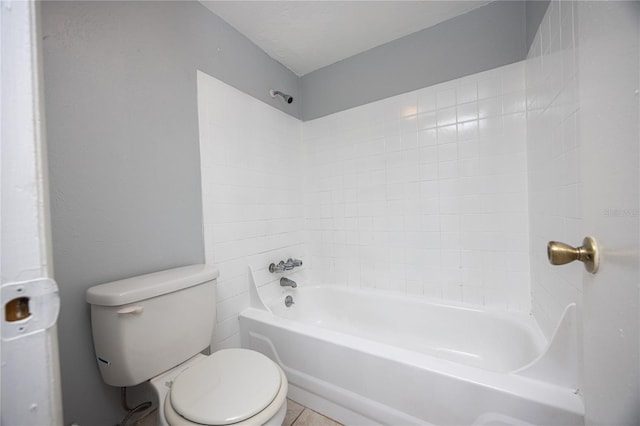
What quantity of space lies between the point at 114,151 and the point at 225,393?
102cm

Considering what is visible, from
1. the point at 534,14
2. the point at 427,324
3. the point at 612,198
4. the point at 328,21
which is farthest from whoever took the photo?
the point at 427,324

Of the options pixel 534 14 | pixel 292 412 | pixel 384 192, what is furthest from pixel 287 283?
pixel 534 14

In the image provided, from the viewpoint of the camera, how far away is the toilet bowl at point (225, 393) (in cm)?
71

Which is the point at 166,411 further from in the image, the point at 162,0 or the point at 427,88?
the point at 427,88

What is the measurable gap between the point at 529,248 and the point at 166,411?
183 centimetres

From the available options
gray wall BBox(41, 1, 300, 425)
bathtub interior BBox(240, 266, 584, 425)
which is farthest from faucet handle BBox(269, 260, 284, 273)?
gray wall BBox(41, 1, 300, 425)

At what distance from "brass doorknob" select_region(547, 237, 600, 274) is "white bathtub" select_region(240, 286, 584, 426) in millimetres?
676

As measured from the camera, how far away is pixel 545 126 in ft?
3.61

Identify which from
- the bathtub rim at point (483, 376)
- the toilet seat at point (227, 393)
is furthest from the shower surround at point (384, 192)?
the bathtub rim at point (483, 376)

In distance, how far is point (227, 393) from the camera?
2.58 feet

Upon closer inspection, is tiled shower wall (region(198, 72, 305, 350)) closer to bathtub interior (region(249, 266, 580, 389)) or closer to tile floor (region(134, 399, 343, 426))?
bathtub interior (region(249, 266, 580, 389))

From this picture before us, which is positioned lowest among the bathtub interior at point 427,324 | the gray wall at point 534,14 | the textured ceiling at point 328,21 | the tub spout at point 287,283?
the bathtub interior at point 427,324

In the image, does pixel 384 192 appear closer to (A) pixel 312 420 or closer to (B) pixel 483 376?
(B) pixel 483 376

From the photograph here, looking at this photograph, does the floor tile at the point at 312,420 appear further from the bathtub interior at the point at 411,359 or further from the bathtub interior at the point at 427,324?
the bathtub interior at the point at 427,324
